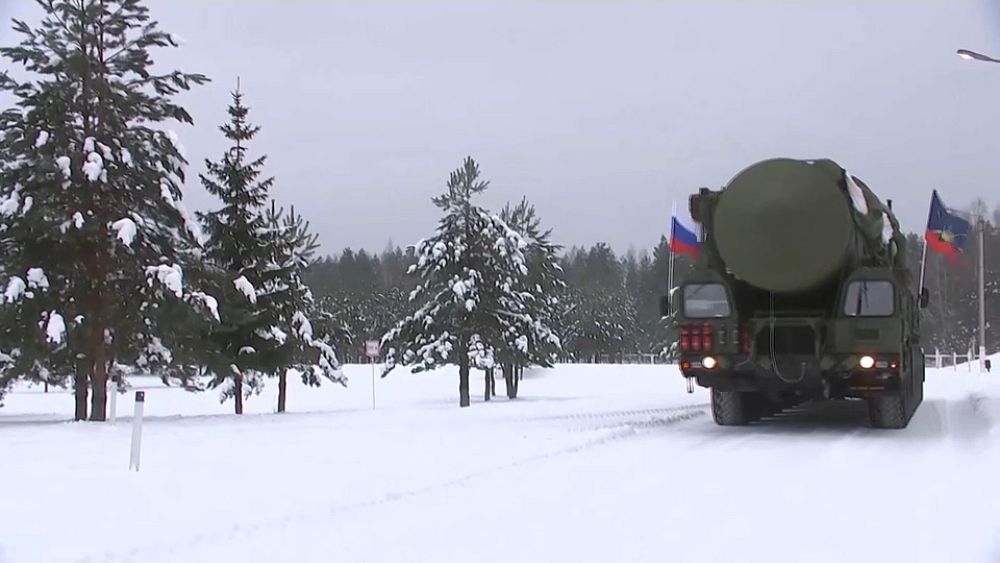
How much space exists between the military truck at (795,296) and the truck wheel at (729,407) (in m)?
0.69

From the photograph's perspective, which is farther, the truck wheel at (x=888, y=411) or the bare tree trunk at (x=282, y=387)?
the bare tree trunk at (x=282, y=387)

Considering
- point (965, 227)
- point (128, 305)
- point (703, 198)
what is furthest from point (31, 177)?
point (965, 227)

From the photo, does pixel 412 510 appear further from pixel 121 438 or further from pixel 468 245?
pixel 468 245

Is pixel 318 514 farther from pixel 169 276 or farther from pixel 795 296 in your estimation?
pixel 169 276

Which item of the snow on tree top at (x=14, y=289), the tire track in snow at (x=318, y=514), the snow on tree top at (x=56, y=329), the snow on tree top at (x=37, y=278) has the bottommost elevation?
the tire track in snow at (x=318, y=514)

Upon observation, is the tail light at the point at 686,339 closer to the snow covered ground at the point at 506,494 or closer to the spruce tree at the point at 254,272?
the snow covered ground at the point at 506,494

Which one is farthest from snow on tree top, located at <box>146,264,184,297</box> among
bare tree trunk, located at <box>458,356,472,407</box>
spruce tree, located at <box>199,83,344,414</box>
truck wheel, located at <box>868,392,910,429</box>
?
bare tree trunk, located at <box>458,356,472,407</box>

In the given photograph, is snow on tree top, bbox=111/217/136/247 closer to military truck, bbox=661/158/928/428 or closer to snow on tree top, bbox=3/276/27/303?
snow on tree top, bbox=3/276/27/303

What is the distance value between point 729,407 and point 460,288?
566 inches

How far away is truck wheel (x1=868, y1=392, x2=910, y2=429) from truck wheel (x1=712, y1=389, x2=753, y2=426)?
1984mm

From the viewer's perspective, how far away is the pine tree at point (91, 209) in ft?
58.9

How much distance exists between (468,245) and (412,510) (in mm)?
22154

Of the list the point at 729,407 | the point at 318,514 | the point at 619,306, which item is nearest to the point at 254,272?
the point at 729,407

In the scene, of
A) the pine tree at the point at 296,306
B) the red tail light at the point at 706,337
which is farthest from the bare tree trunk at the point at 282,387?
the red tail light at the point at 706,337
